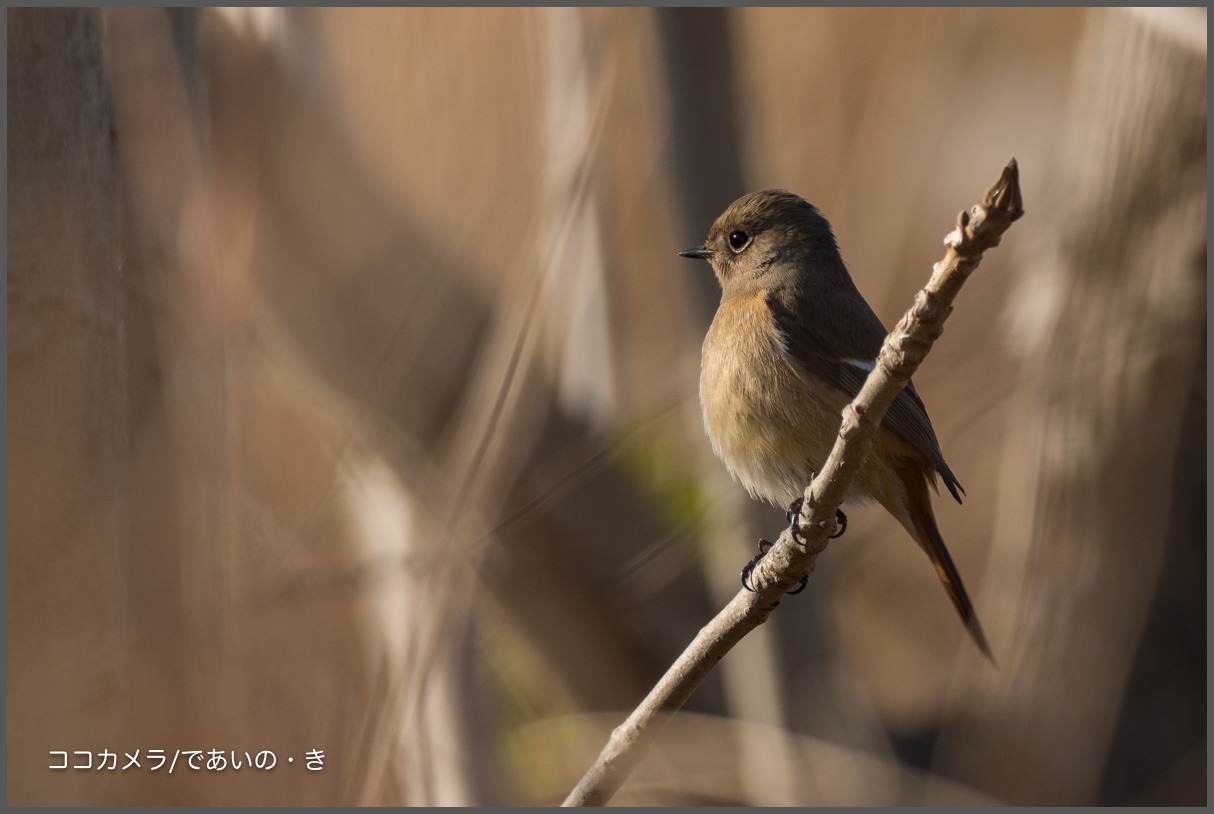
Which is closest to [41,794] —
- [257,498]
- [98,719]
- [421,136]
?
[98,719]

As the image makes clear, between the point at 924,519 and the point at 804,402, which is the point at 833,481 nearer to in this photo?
the point at 804,402

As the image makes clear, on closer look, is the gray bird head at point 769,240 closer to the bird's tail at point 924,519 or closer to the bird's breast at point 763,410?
the bird's breast at point 763,410

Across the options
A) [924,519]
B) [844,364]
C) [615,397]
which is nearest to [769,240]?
[844,364]

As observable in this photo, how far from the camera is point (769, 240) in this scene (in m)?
3.23

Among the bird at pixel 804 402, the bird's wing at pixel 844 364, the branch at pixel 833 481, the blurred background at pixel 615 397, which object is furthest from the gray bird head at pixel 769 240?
the branch at pixel 833 481

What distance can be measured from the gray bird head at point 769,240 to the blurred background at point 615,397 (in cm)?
65

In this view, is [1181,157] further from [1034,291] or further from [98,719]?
[98,719]

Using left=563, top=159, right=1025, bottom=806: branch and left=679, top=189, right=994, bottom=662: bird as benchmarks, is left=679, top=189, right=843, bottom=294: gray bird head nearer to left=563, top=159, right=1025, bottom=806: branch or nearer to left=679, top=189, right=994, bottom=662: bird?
left=679, top=189, right=994, bottom=662: bird

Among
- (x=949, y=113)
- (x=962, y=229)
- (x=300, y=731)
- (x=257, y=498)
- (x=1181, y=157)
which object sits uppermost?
(x=949, y=113)

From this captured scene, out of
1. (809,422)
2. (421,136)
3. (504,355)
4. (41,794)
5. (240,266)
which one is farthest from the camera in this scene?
(421,136)

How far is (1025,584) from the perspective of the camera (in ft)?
13.2

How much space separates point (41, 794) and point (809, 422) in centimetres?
198

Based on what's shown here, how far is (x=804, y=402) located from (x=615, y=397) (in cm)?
145

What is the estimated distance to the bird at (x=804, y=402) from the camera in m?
2.77
